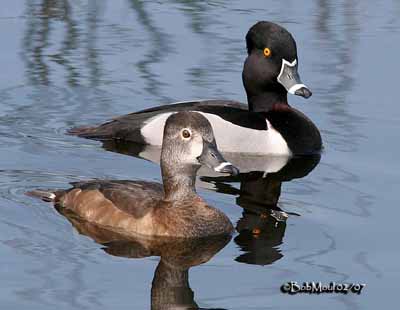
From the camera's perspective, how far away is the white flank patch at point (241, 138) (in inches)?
454

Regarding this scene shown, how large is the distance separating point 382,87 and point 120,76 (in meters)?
2.37

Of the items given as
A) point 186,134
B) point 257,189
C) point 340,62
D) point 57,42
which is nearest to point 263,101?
point 340,62

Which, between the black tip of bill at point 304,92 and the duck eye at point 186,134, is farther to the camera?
the black tip of bill at point 304,92

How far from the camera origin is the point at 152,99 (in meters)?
12.4

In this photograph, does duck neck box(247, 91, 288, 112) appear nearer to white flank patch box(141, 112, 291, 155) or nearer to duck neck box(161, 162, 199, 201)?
white flank patch box(141, 112, 291, 155)

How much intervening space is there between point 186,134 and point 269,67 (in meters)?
3.10

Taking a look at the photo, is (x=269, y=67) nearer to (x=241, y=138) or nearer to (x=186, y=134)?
(x=241, y=138)

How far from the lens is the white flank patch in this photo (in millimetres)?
11531

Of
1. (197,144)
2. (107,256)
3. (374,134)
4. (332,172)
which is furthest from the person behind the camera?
(374,134)

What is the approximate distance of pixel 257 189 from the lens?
33.8 ft

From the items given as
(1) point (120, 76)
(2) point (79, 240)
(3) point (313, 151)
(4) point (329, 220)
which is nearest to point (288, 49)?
(3) point (313, 151)

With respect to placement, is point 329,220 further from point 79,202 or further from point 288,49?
point 288,49

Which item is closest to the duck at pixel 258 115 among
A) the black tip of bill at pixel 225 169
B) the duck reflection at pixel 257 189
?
the duck reflection at pixel 257 189

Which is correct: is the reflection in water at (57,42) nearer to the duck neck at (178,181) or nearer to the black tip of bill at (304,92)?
the black tip of bill at (304,92)
